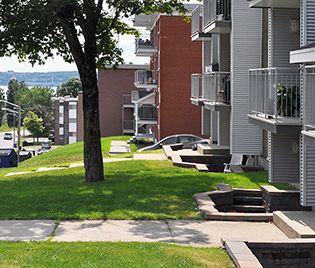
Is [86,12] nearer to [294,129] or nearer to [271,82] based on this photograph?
[271,82]

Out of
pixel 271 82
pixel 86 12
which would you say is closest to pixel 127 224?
pixel 271 82

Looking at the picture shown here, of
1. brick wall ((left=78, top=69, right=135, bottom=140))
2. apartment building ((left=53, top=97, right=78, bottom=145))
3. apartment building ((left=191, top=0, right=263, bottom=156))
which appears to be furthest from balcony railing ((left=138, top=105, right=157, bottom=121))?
apartment building ((left=53, top=97, right=78, bottom=145))

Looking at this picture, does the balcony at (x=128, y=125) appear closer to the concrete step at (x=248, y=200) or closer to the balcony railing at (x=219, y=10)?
the balcony railing at (x=219, y=10)

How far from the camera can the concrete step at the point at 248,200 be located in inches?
626

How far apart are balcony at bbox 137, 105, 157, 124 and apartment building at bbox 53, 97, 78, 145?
5907 centimetres

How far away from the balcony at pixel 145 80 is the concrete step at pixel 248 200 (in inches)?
1302

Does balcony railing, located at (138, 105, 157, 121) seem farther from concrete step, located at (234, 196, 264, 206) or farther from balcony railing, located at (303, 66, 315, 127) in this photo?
balcony railing, located at (303, 66, 315, 127)

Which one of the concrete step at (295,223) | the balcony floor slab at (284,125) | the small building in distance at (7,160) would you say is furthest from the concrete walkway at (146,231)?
the small building in distance at (7,160)

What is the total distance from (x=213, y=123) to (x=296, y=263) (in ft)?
59.7

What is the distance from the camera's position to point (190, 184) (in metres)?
17.0

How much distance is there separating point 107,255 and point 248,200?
22.1 ft

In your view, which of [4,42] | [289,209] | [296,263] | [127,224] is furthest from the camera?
[4,42]

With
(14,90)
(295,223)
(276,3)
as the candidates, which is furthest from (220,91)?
(14,90)

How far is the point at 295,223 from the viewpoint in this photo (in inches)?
477
